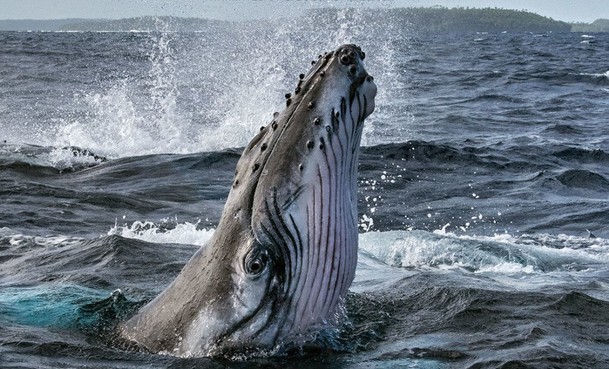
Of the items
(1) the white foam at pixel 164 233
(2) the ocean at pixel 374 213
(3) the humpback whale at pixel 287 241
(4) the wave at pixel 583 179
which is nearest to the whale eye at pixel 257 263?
(3) the humpback whale at pixel 287 241

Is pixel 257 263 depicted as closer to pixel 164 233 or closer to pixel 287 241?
pixel 287 241

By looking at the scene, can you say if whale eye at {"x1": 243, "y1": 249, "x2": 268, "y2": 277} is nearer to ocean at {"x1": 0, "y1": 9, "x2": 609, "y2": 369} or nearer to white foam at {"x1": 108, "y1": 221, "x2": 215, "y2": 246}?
ocean at {"x1": 0, "y1": 9, "x2": 609, "y2": 369}

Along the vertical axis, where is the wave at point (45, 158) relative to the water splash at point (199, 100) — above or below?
below

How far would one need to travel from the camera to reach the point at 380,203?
15.0 metres

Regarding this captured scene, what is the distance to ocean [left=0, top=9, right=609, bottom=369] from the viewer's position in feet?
21.5

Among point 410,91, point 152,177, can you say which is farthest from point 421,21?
point 152,177

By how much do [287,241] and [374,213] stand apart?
8676mm

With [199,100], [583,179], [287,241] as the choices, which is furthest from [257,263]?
[199,100]

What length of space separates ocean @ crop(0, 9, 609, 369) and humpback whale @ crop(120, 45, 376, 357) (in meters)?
0.20

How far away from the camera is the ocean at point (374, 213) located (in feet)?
21.5

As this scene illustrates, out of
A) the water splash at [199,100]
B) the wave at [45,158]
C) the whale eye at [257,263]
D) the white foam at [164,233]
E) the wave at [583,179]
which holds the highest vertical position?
the water splash at [199,100]

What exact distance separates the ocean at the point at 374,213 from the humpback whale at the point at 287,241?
197mm

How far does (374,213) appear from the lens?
1431cm

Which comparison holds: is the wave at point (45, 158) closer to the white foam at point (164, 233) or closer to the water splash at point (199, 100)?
the water splash at point (199, 100)
